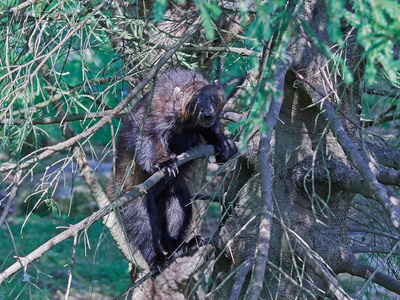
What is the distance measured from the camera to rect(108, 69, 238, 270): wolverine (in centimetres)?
372

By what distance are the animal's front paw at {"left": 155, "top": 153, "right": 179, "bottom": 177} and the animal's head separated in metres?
0.45

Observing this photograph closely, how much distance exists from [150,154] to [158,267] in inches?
38.9

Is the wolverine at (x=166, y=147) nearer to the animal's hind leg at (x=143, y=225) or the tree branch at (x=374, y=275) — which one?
the animal's hind leg at (x=143, y=225)

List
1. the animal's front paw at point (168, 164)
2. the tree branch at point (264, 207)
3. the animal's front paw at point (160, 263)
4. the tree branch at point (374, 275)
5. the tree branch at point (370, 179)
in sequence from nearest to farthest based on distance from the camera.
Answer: the tree branch at point (264, 207) < the tree branch at point (370, 179) < the tree branch at point (374, 275) < the animal's front paw at point (168, 164) < the animal's front paw at point (160, 263)

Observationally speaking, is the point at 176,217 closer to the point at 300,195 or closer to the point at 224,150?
the point at 224,150

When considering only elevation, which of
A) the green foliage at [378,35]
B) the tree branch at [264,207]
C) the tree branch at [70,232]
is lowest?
the tree branch at [70,232]

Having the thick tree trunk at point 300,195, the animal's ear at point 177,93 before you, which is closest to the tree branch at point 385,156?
the thick tree trunk at point 300,195

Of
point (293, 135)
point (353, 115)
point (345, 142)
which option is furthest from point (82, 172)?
point (345, 142)

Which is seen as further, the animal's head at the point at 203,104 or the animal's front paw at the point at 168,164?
the animal's head at the point at 203,104

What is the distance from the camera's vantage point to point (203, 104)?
3727 mm

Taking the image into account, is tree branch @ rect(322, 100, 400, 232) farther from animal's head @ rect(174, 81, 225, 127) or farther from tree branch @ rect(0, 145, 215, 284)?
animal's head @ rect(174, 81, 225, 127)

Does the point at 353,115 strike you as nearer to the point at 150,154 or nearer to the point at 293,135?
the point at 293,135

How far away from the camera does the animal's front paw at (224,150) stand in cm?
381

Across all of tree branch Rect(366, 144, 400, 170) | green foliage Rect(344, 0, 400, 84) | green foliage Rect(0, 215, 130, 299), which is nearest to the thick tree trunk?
tree branch Rect(366, 144, 400, 170)
